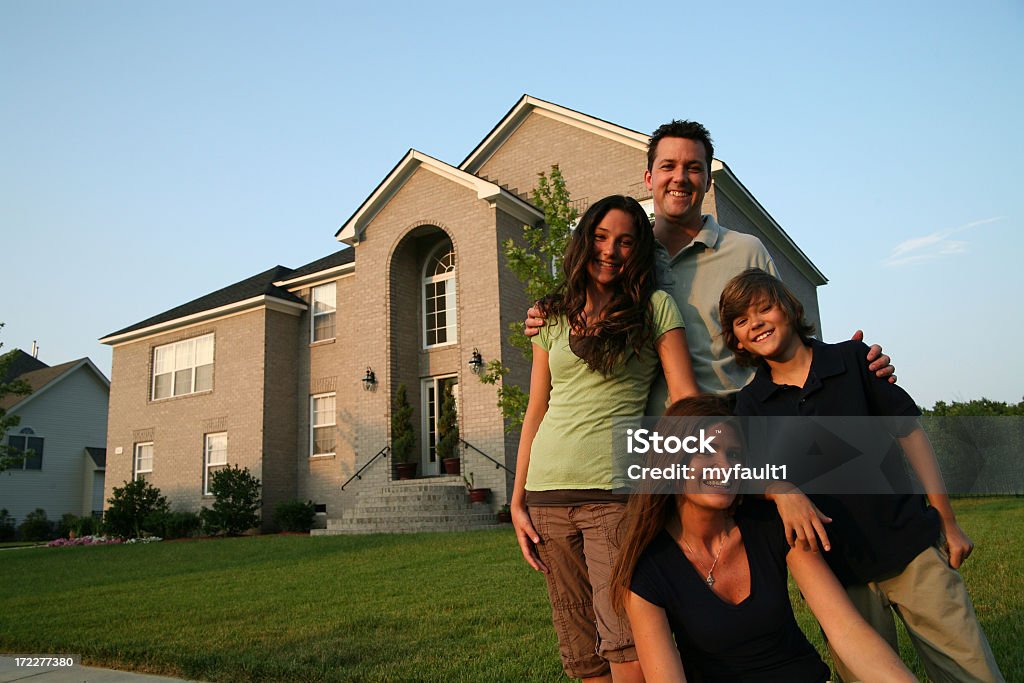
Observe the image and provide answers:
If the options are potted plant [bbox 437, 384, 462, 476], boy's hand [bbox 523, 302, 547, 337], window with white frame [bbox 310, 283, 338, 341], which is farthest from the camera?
window with white frame [bbox 310, 283, 338, 341]

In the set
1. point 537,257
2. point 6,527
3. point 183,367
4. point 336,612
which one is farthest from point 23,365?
point 336,612

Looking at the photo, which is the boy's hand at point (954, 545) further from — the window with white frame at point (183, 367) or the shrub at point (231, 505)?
the window with white frame at point (183, 367)

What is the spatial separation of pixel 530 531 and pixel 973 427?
142 cm

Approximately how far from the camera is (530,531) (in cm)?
252

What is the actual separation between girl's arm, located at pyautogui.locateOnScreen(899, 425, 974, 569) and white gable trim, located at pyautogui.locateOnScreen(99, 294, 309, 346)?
18783 mm

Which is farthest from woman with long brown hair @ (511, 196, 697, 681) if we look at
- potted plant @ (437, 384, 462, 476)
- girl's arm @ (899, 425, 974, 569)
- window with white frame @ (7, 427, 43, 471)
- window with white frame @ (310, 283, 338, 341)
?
window with white frame @ (7, 427, 43, 471)

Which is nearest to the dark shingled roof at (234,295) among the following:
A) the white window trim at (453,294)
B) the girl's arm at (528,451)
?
the white window trim at (453,294)

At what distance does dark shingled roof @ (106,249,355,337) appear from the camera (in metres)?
20.1

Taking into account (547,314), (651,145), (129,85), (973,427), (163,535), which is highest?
(129,85)

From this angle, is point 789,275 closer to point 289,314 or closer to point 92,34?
point 289,314

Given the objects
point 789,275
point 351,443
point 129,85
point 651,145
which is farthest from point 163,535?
point 651,145

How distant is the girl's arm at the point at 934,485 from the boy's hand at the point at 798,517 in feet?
1.33

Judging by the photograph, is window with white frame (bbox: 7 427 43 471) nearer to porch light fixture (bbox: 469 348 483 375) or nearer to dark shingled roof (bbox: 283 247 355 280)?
dark shingled roof (bbox: 283 247 355 280)

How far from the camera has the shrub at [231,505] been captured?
17.3 meters
